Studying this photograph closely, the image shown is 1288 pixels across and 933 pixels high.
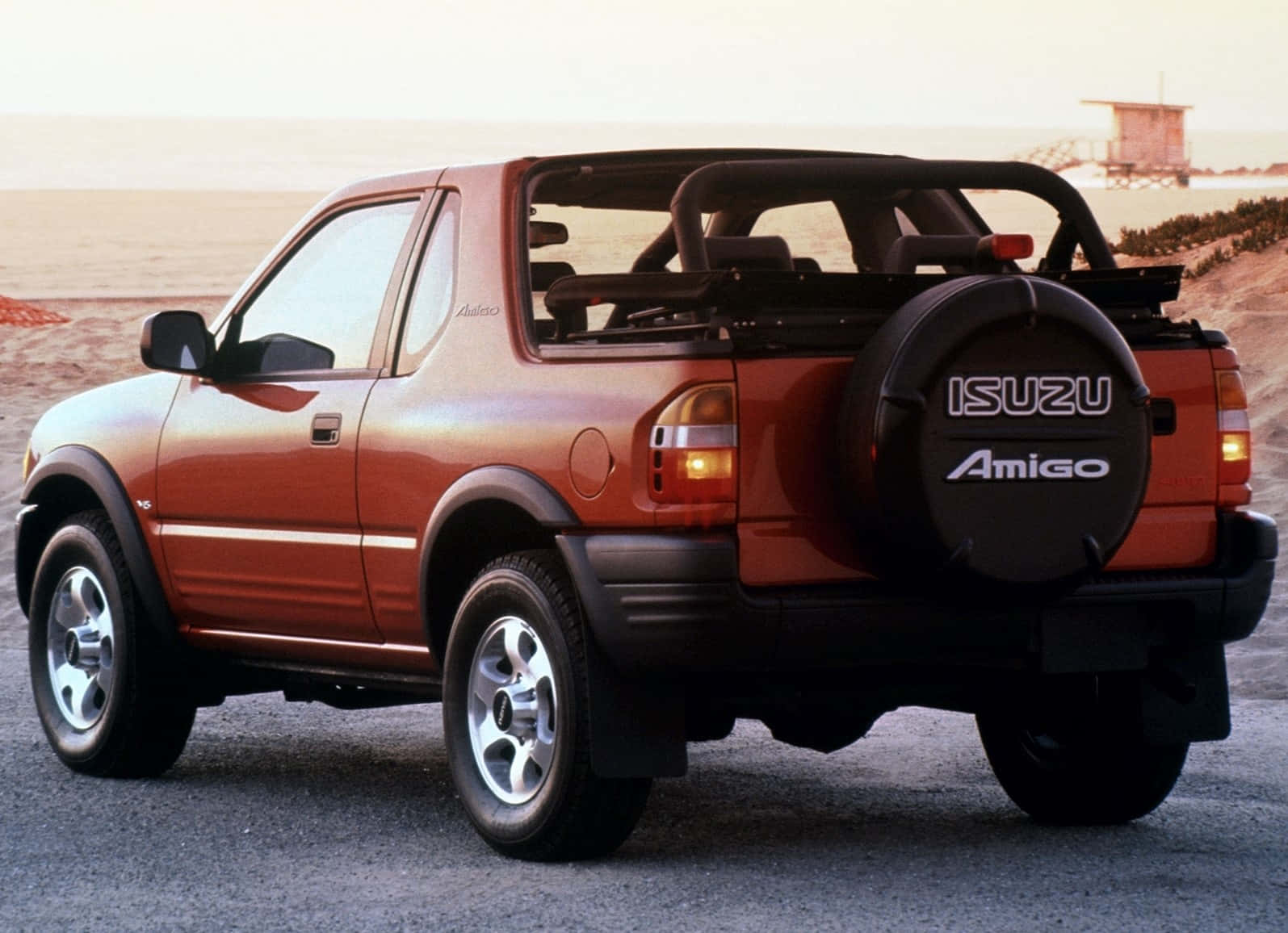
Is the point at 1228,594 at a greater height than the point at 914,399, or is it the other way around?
the point at 914,399

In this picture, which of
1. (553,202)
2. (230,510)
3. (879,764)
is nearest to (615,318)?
(553,202)

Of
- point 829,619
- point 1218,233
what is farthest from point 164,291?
point 829,619

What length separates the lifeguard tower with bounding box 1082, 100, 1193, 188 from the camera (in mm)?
84688

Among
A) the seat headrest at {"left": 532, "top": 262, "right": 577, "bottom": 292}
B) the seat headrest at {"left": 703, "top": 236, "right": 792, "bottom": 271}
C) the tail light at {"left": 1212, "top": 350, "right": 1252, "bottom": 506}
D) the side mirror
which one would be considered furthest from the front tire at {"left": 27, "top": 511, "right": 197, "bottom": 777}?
the tail light at {"left": 1212, "top": 350, "right": 1252, "bottom": 506}

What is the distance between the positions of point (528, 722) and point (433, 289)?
129cm

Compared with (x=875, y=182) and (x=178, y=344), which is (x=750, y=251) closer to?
(x=875, y=182)

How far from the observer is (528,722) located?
585 cm

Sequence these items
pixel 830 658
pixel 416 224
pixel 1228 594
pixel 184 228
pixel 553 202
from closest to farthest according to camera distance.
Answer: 1. pixel 830 658
2. pixel 1228 594
3. pixel 416 224
4. pixel 553 202
5. pixel 184 228

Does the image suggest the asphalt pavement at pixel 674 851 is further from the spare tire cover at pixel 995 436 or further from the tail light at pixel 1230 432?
the tail light at pixel 1230 432

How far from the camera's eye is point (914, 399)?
17.0 feet

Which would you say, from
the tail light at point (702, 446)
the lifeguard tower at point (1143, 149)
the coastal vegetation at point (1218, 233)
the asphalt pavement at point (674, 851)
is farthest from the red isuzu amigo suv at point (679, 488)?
the lifeguard tower at point (1143, 149)

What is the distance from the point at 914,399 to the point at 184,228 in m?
74.6

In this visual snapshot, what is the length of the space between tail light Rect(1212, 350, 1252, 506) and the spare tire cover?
0.56 metres

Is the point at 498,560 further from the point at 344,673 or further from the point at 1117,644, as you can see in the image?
the point at 1117,644
